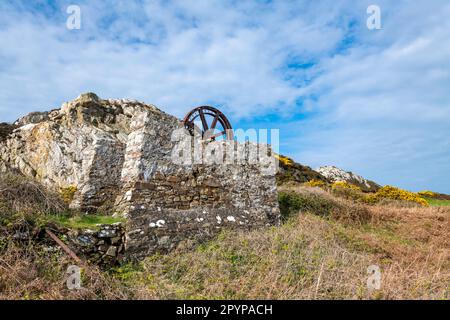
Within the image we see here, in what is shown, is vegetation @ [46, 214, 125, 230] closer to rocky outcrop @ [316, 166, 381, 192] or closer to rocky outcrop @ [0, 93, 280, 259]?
rocky outcrop @ [0, 93, 280, 259]

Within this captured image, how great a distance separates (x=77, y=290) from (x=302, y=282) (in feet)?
11.5

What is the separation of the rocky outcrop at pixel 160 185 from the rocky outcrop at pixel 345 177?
25013 mm

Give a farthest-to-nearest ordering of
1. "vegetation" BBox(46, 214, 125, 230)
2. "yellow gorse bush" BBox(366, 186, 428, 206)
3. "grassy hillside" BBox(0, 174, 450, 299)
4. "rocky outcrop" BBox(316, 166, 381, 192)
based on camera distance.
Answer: "rocky outcrop" BBox(316, 166, 381, 192) < "yellow gorse bush" BBox(366, 186, 428, 206) < "vegetation" BBox(46, 214, 125, 230) < "grassy hillside" BBox(0, 174, 450, 299)

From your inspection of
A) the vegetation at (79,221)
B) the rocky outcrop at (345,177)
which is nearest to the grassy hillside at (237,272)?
the vegetation at (79,221)

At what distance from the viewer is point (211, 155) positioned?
8.34m

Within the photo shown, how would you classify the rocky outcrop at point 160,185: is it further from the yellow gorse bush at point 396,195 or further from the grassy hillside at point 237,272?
the yellow gorse bush at point 396,195

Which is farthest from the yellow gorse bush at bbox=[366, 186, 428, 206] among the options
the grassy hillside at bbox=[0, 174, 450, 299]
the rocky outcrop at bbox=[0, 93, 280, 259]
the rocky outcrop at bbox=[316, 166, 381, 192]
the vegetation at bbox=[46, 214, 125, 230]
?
the vegetation at bbox=[46, 214, 125, 230]

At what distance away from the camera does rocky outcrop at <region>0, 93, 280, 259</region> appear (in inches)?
268

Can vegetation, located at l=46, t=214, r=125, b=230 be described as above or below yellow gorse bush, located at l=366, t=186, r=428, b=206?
below

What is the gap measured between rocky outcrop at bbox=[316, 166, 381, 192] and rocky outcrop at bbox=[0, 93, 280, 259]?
82.1 feet

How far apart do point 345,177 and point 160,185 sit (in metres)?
29.2

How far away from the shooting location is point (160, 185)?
286 inches

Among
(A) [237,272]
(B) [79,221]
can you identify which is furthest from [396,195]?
(B) [79,221]
